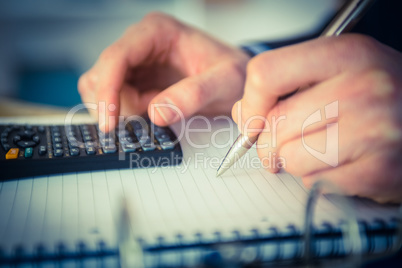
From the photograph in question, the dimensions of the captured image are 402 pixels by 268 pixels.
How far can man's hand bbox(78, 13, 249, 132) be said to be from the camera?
400mm

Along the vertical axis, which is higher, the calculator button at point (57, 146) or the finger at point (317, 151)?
the finger at point (317, 151)

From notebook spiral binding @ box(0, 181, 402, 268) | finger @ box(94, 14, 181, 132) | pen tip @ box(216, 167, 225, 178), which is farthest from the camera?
finger @ box(94, 14, 181, 132)

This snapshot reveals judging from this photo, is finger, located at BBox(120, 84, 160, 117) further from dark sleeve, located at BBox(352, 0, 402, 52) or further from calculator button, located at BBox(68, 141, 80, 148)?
dark sleeve, located at BBox(352, 0, 402, 52)

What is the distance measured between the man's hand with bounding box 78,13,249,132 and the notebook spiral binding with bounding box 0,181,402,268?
0.63 feet

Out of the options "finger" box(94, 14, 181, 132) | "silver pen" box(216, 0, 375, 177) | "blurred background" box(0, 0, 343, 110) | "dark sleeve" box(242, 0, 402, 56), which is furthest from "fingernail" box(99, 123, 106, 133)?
"blurred background" box(0, 0, 343, 110)

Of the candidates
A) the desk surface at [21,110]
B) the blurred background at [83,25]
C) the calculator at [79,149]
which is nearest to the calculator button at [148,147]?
the calculator at [79,149]

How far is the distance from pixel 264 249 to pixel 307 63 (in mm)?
138

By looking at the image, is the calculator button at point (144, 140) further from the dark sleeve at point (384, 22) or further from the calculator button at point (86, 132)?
the dark sleeve at point (384, 22)

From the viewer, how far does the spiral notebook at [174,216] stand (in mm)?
206

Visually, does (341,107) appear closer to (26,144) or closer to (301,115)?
(301,115)

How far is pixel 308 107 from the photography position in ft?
0.95

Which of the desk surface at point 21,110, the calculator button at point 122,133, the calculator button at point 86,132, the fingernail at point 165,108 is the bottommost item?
the desk surface at point 21,110

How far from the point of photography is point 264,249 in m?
0.21

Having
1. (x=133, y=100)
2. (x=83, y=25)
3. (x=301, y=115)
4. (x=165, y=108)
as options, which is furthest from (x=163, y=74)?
(x=83, y=25)
